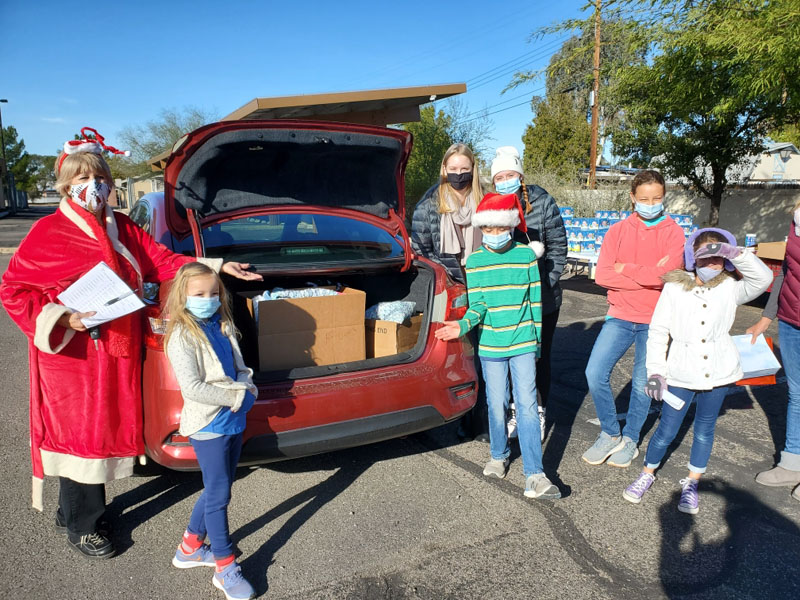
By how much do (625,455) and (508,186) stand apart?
178 cm

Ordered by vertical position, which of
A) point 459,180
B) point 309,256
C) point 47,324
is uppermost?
point 459,180

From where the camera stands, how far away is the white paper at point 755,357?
318 cm

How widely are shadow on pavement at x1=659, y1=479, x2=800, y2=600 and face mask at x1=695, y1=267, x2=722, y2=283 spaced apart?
1195mm

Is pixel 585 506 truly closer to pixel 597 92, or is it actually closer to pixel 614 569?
pixel 614 569

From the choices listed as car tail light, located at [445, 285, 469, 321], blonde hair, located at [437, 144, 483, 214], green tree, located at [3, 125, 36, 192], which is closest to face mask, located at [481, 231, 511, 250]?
car tail light, located at [445, 285, 469, 321]

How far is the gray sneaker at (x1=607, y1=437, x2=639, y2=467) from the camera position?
3.52 metres

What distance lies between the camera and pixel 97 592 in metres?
2.39

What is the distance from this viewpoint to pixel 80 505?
261 cm

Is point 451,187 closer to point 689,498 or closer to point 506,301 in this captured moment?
point 506,301

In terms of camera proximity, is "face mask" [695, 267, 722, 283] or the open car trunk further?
the open car trunk

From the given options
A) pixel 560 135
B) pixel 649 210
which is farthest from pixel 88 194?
pixel 560 135

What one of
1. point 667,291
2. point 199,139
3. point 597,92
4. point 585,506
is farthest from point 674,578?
point 597,92

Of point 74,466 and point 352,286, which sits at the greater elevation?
point 352,286

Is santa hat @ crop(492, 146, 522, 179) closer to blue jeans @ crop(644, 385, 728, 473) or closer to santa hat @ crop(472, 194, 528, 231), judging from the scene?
santa hat @ crop(472, 194, 528, 231)
